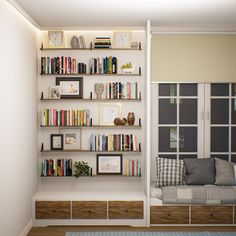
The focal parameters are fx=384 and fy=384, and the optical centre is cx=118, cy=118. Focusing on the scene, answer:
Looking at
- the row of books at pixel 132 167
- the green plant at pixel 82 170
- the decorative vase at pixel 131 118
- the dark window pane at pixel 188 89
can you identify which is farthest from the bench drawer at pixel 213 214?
the dark window pane at pixel 188 89

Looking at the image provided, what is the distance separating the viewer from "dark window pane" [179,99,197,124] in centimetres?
560

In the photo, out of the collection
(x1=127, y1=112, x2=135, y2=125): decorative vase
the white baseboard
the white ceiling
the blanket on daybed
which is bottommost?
the white baseboard

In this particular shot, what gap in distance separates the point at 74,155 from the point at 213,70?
235 cm

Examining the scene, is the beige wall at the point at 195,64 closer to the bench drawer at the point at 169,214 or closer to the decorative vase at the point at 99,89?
the decorative vase at the point at 99,89

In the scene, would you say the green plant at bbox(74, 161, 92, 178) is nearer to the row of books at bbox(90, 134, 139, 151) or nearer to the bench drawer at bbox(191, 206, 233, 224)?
the row of books at bbox(90, 134, 139, 151)

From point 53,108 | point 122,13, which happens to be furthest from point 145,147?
point 122,13

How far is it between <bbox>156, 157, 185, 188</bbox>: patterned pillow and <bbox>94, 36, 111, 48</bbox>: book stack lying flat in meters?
1.82

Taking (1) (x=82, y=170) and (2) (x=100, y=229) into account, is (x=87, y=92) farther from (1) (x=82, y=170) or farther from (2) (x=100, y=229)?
(2) (x=100, y=229)

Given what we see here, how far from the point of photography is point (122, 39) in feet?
18.0

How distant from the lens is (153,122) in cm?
559

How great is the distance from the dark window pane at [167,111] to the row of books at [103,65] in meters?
0.85

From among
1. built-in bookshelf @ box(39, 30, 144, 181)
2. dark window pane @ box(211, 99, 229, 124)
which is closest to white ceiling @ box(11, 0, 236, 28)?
built-in bookshelf @ box(39, 30, 144, 181)

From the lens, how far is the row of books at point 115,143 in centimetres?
546

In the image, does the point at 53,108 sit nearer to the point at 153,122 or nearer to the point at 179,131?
the point at 153,122
